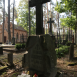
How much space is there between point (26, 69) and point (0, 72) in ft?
5.05

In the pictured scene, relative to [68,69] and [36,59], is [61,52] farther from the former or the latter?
[36,59]

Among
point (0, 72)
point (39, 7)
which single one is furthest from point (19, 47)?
point (39, 7)

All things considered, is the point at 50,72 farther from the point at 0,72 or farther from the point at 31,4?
the point at 31,4

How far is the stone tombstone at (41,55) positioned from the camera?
270cm

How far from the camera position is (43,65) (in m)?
2.74

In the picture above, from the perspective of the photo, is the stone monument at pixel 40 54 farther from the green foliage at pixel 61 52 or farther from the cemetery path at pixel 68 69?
the green foliage at pixel 61 52

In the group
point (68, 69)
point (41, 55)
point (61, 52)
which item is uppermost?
point (41, 55)

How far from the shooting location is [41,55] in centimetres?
275

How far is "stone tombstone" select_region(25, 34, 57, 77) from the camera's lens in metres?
2.70

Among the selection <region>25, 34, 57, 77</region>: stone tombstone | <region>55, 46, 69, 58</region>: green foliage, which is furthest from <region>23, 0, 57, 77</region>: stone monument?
<region>55, 46, 69, 58</region>: green foliage

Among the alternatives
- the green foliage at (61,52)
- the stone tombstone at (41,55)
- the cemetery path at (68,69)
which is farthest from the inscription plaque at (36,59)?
the green foliage at (61,52)

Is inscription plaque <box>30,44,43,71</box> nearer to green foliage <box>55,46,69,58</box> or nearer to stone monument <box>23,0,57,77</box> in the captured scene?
stone monument <box>23,0,57,77</box>

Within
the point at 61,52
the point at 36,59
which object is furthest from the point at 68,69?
the point at 61,52

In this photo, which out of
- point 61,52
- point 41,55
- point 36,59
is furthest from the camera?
point 61,52
